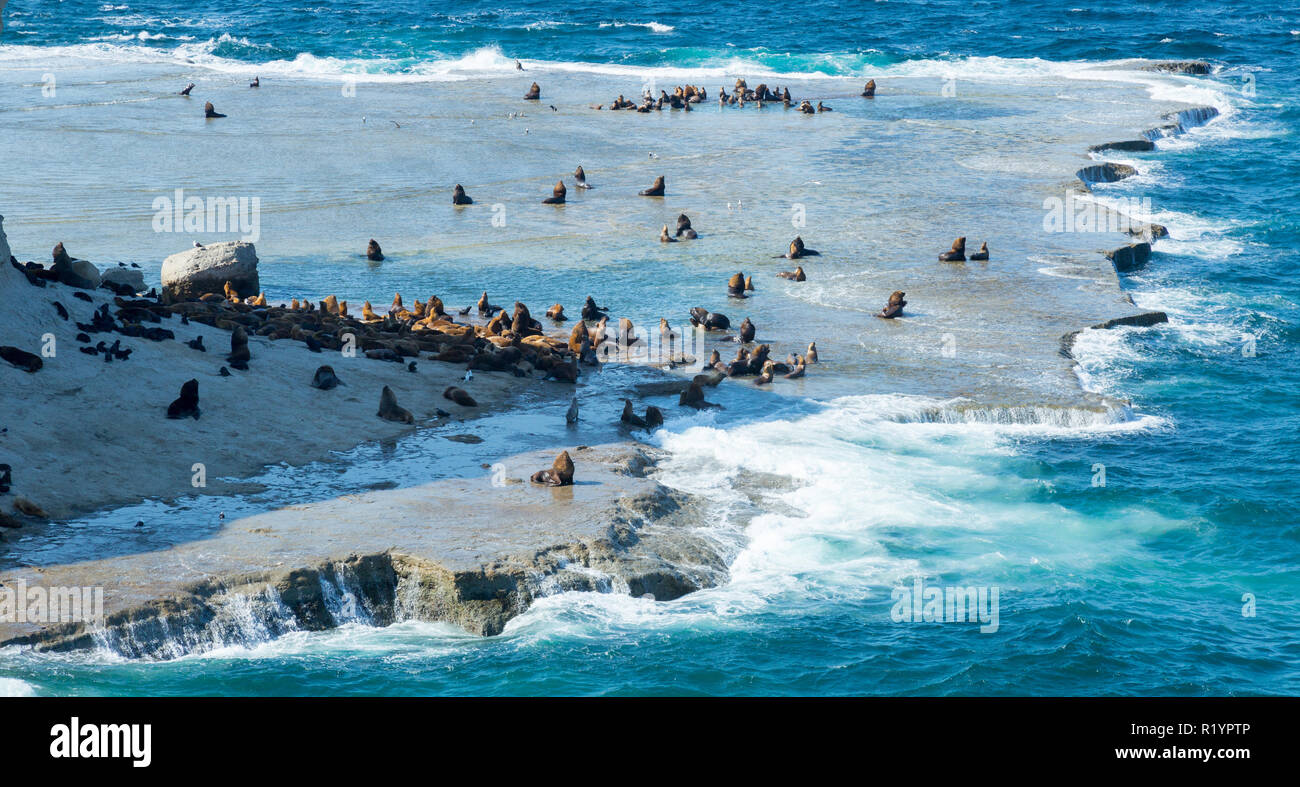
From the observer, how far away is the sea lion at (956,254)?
2708 cm

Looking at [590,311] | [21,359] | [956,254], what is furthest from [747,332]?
[21,359]

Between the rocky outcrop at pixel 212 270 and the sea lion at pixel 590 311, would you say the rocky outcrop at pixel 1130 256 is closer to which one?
the sea lion at pixel 590 311

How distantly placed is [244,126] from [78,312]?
889 inches

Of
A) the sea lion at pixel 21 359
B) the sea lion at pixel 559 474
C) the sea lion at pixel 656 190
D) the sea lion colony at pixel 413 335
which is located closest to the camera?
the sea lion at pixel 559 474

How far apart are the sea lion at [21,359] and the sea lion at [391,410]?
13.6 ft

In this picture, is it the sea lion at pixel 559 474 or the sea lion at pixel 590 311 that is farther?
the sea lion at pixel 590 311

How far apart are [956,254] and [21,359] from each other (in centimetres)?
1747

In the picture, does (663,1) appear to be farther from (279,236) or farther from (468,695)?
(468,695)

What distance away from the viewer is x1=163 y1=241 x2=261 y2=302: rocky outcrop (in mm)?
23578

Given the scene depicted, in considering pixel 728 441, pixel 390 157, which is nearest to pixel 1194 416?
pixel 728 441

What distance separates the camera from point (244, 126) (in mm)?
39188

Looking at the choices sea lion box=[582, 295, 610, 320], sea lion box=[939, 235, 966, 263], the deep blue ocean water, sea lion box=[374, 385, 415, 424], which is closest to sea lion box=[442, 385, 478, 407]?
sea lion box=[374, 385, 415, 424]

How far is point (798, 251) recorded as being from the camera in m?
27.4

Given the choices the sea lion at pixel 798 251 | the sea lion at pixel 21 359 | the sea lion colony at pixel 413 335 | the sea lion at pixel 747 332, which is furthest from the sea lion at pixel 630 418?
the sea lion at pixel 798 251
